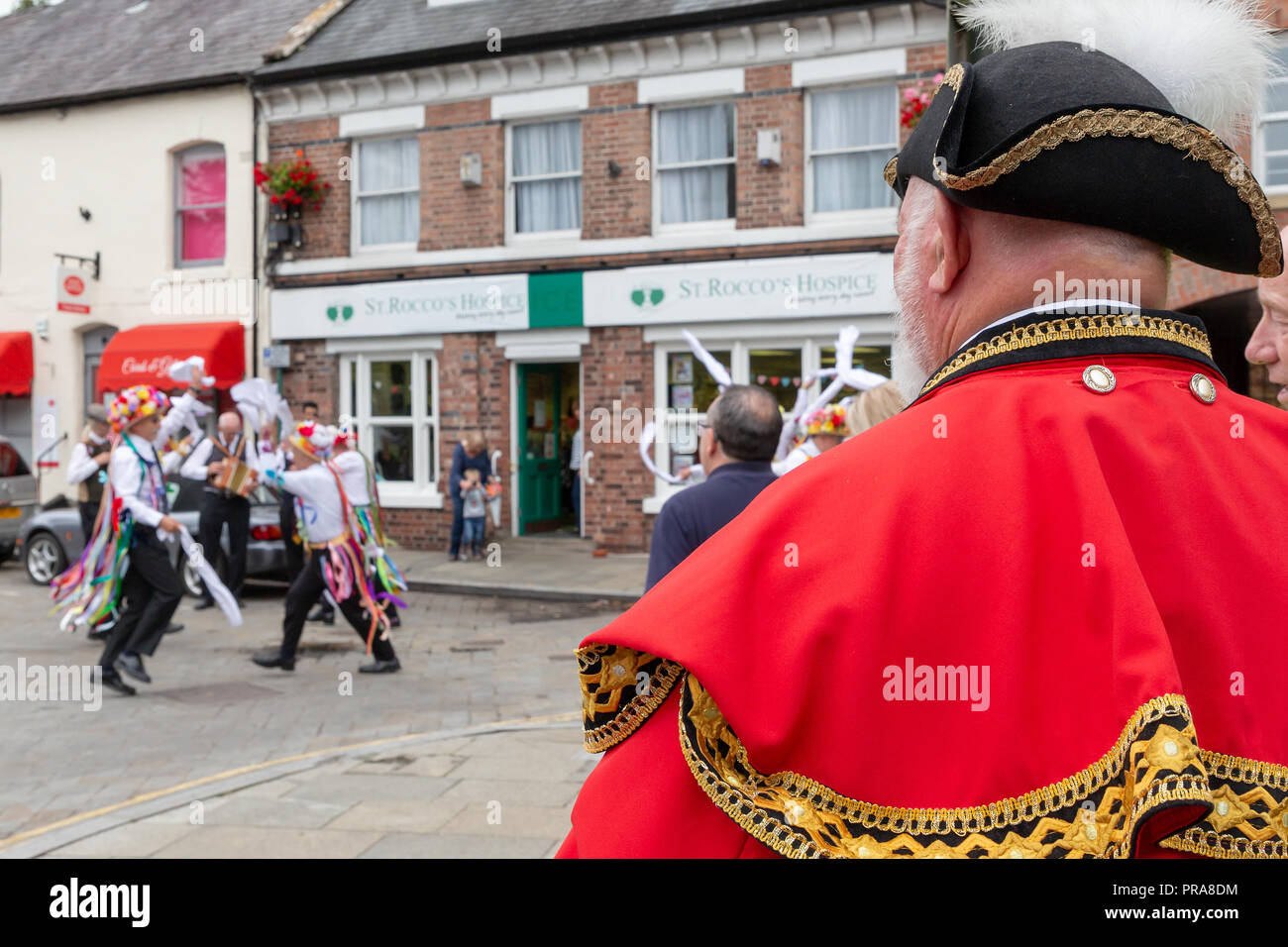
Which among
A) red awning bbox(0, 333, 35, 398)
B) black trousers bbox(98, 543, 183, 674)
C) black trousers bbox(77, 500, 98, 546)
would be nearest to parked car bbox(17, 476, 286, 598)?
black trousers bbox(77, 500, 98, 546)

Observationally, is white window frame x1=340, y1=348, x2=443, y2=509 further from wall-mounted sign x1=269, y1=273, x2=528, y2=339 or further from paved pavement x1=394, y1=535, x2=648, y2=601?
paved pavement x1=394, y1=535, x2=648, y2=601

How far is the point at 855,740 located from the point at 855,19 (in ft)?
47.9

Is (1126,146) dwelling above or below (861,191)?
below

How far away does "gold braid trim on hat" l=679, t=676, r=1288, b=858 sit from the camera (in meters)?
0.95

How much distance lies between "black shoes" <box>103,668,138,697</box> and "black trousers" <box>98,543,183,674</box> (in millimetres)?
93

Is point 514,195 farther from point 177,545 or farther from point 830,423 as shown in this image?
point 830,423

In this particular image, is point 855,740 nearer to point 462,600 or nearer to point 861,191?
point 462,600

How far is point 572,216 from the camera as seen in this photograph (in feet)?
52.5

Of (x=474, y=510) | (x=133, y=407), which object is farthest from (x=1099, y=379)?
(x=474, y=510)

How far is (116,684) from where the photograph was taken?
774 cm

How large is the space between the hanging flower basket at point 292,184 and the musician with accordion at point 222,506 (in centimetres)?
609

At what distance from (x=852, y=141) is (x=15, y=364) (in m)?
14.0

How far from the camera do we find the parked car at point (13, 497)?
562 inches

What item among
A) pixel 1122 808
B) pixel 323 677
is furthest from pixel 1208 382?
pixel 323 677
